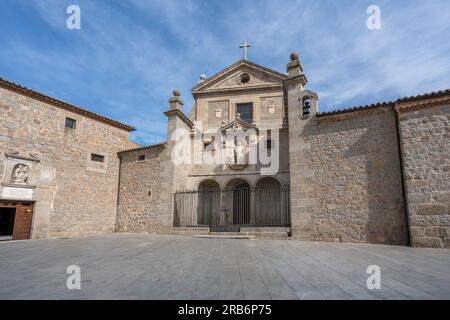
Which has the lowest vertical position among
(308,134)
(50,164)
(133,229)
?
(133,229)

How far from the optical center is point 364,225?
8867mm

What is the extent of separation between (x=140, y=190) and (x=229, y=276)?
10502mm

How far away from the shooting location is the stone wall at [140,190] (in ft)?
42.8

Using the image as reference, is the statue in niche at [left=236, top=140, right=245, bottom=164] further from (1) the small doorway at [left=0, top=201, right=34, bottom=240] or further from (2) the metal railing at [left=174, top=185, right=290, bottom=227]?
(1) the small doorway at [left=0, top=201, right=34, bottom=240]

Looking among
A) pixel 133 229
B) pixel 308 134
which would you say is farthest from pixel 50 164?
pixel 308 134

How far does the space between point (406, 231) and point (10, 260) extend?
10.6 meters

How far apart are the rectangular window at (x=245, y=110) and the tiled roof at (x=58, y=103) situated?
7.02 meters

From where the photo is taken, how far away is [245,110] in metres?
17.8

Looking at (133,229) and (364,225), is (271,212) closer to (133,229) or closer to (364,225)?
(364,225)

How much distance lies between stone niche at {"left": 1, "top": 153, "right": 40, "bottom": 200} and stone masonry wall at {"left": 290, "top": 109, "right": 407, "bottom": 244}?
11112 mm

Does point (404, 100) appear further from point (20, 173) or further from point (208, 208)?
point (20, 173)

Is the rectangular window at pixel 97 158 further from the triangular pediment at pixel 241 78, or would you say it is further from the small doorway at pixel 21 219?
the triangular pediment at pixel 241 78

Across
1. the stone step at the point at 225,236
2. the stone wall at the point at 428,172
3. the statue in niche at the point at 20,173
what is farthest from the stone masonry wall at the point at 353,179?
the statue in niche at the point at 20,173

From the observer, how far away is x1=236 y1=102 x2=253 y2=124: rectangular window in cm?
1769
